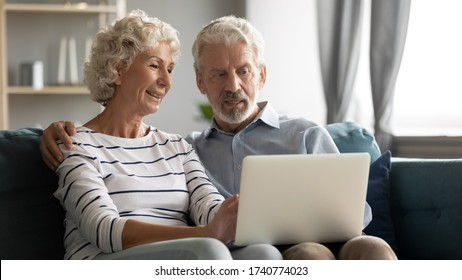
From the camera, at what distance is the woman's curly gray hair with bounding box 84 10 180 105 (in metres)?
2.52

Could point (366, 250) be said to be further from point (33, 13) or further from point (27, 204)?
point (33, 13)

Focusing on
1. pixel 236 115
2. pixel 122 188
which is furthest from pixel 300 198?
pixel 236 115

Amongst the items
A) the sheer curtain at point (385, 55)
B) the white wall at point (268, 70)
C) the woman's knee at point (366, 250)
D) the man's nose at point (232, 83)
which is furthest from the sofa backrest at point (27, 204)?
the white wall at point (268, 70)

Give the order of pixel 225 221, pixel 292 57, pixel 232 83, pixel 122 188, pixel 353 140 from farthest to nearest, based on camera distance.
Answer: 1. pixel 292 57
2. pixel 353 140
3. pixel 232 83
4. pixel 122 188
5. pixel 225 221

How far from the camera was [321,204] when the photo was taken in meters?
2.03

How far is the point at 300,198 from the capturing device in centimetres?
200

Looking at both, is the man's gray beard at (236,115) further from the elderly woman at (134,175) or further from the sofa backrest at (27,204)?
the sofa backrest at (27,204)

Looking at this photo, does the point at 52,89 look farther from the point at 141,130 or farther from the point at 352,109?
the point at 141,130

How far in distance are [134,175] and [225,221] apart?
415 millimetres

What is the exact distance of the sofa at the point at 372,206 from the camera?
2361 mm

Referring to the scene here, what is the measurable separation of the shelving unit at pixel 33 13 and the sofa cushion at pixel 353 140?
3.11 m
